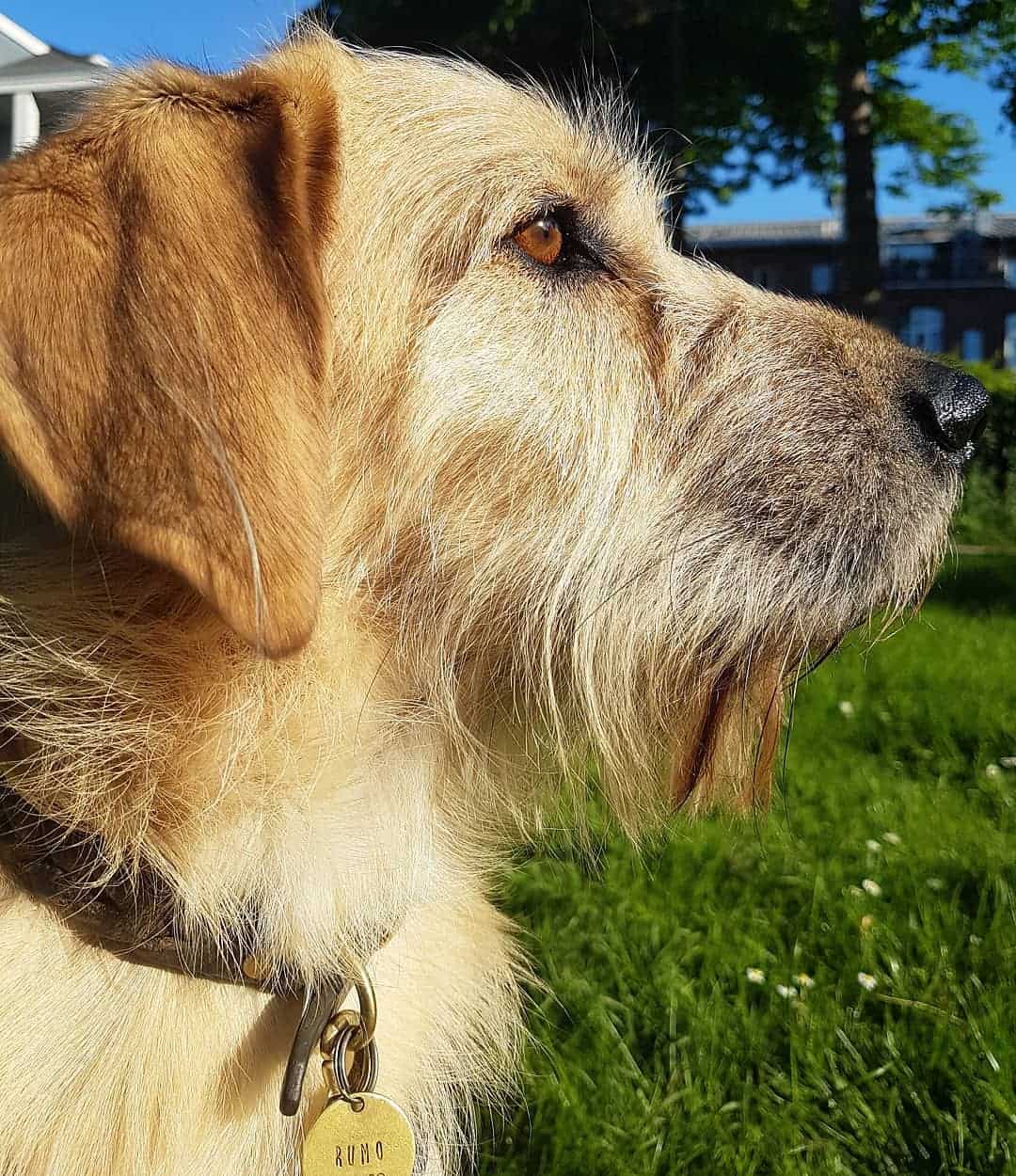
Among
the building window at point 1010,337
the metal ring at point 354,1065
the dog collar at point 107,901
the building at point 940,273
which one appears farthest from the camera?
the building window at point 1010,337

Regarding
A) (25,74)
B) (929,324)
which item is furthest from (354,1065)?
(929,324)

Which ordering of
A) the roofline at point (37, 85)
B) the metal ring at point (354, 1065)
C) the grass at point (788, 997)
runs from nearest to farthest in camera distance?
the metal ring at point (354, 1065) < the grass at point (788, 997) < the roofline at point (37, 85)

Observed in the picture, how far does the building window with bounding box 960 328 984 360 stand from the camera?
49737mm

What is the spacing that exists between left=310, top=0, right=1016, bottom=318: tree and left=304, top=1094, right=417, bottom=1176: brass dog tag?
34.3 ft

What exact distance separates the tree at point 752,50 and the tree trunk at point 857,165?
0.01m

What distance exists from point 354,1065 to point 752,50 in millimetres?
14548

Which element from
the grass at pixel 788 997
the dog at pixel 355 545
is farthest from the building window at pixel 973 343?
the dog at pixel 355 545

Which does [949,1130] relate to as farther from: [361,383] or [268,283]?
[268,283]

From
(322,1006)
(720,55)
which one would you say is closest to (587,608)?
(322,1006)

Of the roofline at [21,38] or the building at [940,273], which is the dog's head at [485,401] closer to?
the roofline at [21,38]

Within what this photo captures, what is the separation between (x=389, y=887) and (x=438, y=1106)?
503 mm

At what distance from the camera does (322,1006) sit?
158 cm

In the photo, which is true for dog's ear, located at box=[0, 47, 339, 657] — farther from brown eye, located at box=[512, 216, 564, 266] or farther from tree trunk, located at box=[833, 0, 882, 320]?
tree trunk, located at box=[833, 0, 882, 320]

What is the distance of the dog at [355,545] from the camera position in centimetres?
133
